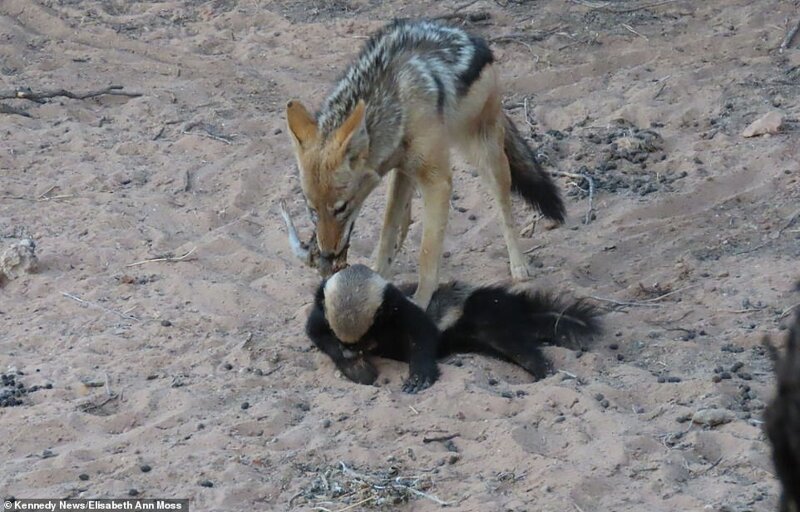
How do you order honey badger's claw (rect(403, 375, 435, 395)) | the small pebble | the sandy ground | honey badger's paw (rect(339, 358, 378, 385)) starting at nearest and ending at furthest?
the sandy ground, the small pebble, honey badger's claw (rect(403, 375, 435, 395)), honey badger's paw (rect(339, 358, 378, 385))

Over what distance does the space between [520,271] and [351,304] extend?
6.04 ft

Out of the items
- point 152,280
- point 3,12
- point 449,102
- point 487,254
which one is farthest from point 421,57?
point 3,12

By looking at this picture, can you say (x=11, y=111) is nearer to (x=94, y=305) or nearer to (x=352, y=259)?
(x=94, y=305)

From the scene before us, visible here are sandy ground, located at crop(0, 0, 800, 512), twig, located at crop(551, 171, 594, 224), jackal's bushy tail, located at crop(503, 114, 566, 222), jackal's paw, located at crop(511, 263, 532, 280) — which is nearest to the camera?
sandy ground, located at crop(0, 0, 800, 512)

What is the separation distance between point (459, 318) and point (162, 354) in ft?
6.02

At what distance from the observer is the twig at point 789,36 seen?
1051cm

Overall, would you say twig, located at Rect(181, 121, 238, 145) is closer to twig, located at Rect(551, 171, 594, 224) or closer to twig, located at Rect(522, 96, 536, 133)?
twig, located at Rect(522, 96, 536, 133)

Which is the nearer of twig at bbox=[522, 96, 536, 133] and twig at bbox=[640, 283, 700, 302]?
twig at bbox=[640, 283, 700, 302]

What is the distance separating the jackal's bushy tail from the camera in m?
8.50

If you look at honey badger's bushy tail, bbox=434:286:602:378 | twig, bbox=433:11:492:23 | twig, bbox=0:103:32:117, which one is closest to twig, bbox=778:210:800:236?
honey badger's bushy tail, bbox=434:286:602:378

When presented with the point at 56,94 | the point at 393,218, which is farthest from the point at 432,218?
the point at 56,94

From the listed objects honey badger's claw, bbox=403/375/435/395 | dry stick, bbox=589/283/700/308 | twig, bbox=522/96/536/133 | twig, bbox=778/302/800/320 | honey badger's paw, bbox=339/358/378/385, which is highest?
twig, bbox=778/302/800/320

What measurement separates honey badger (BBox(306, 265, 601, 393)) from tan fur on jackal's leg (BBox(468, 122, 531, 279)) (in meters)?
1.01

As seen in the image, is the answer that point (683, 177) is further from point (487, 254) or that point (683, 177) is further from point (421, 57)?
point (421, 57)
